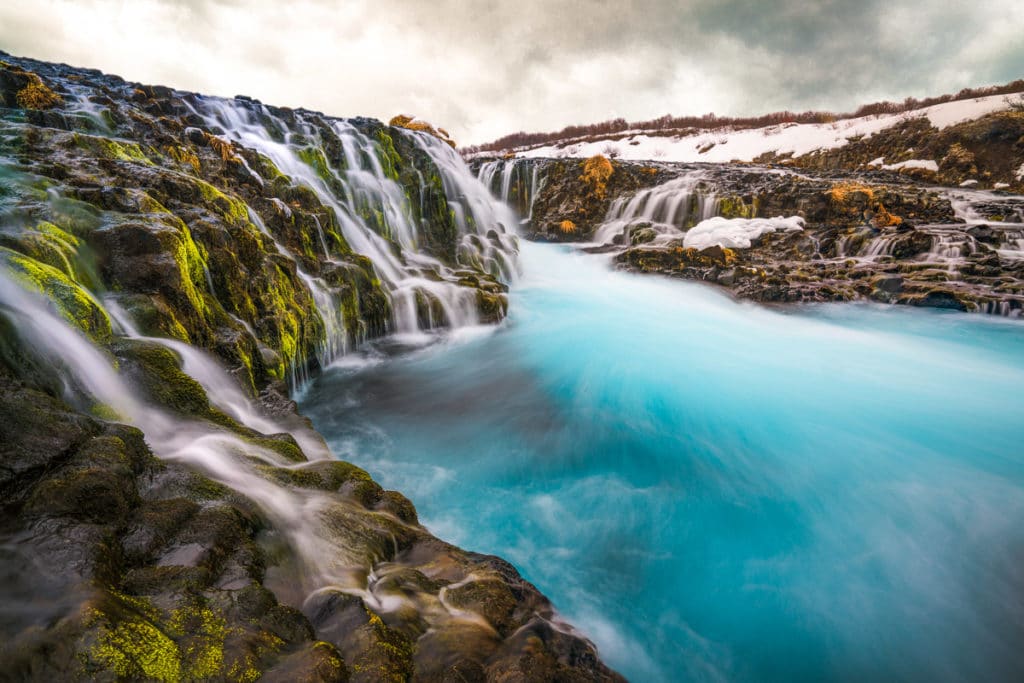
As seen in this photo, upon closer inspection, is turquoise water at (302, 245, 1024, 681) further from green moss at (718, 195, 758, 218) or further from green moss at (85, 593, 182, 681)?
green moss at (718, 195, 758, 218)

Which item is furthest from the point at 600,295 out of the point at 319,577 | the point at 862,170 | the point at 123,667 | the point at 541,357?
the point at 862,170

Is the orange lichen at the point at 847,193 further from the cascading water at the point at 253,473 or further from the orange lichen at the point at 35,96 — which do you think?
the orange lichen at the point at 35,96

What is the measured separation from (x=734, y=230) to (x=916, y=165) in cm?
1634

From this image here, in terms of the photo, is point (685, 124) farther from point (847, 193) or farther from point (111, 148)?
point (111, 148)

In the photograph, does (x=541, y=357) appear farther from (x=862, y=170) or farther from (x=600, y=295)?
(x=862, y=170)

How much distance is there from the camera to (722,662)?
292cm

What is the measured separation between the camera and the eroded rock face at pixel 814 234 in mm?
10805

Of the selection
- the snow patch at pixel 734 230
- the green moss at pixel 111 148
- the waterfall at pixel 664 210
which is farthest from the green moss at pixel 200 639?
the waterfall at pixel 664 210

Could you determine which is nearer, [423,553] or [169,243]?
[423,553]

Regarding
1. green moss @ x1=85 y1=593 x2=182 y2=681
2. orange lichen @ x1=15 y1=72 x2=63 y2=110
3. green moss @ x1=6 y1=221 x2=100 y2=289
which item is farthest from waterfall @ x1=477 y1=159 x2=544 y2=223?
green moss @ x1=85 y1=593 x2=182 y2=681

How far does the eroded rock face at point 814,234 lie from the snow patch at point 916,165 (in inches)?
62.0

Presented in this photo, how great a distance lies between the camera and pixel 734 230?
14836 mm

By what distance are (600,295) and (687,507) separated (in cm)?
882

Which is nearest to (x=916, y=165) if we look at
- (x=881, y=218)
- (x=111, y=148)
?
(x=881, y=218)
